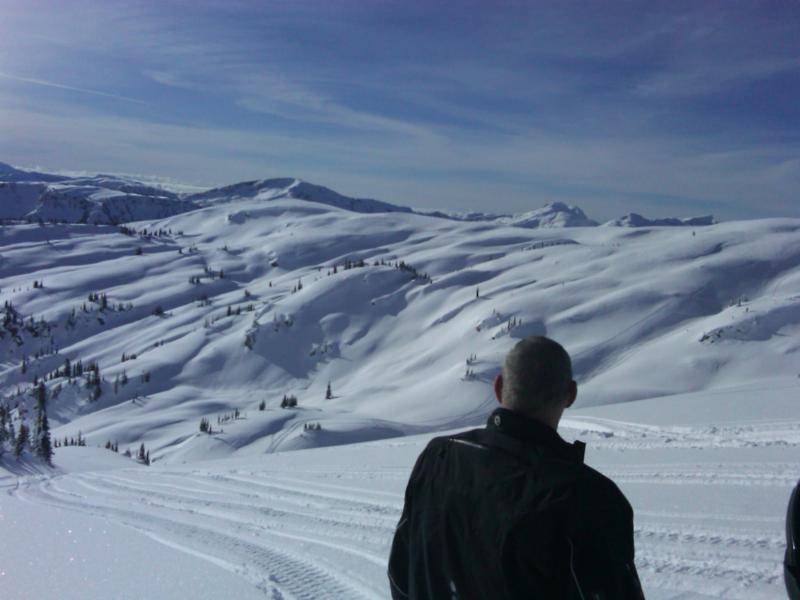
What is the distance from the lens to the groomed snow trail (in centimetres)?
571

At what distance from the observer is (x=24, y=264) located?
459 ft

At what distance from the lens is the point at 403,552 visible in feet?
9.43

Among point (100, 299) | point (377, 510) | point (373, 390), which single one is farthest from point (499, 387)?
point (100, 299)

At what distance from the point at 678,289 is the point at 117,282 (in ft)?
355

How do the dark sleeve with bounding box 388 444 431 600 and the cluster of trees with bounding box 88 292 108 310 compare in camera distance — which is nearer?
the dark sleeve with bounding box 388 444 431 600

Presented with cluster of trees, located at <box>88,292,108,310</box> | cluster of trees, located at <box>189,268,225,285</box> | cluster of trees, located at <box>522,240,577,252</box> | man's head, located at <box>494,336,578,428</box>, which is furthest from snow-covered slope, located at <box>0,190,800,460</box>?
man's head, located at <box>494,336,578,428</box>

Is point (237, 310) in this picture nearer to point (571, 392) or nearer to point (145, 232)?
point (571, 392)

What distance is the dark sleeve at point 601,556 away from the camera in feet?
6.95

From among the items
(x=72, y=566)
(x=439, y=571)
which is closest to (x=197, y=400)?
(x=72, y=566)

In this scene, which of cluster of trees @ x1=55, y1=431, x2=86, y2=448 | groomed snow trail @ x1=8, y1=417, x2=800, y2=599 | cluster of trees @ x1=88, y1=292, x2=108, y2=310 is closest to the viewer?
groomed snow trail @ x1=8, y1=417, x2=800, y2=599

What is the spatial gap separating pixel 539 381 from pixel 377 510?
708cm

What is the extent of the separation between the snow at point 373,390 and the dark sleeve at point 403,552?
328 cm

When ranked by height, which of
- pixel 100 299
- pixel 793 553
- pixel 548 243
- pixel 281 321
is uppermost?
pixel 548 243

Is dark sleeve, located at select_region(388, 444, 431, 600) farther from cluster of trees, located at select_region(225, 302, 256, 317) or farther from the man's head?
cluster of trees, located at select_region(225, 302, 256, 317)
